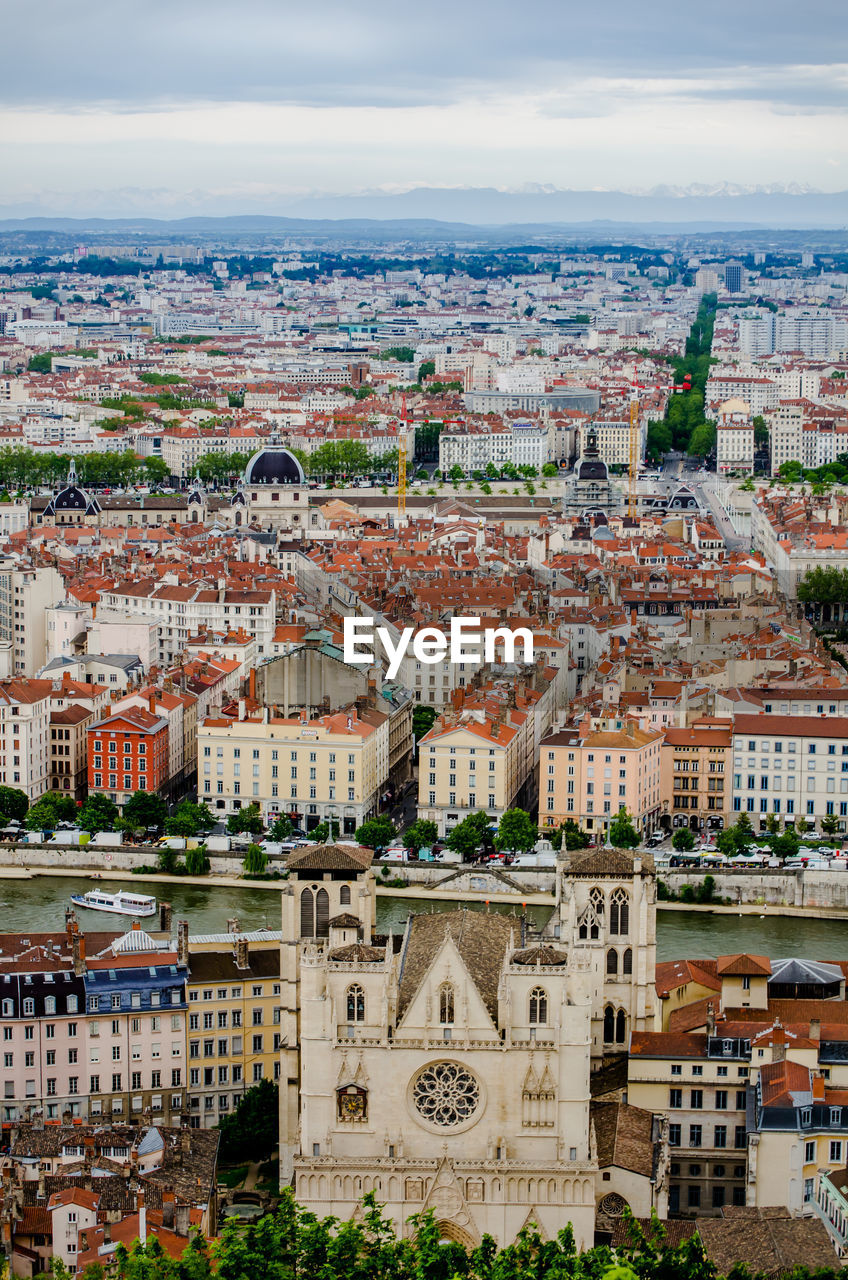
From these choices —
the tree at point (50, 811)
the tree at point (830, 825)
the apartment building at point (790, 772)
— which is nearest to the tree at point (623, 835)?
the apartment building at point (790, 772)

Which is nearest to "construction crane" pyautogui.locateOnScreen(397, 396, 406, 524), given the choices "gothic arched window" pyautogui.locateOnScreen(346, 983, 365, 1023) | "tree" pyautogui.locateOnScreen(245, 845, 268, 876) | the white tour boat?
"tree" pyautogui.locateOnScreen(245, 845, 268, 876)

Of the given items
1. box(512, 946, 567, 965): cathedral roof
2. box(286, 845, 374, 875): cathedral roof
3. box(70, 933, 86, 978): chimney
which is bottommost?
box(70, 933, 86, 978): chimney

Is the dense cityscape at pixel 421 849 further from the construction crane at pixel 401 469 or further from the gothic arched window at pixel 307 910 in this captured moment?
the construction crane at pixel 401 469

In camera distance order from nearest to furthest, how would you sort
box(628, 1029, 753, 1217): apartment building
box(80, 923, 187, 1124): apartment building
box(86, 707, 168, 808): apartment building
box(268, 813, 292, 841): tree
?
box(628, 1029, 753, 1217): apartment building
box(80, 923, 187, 1124): apartment building
box(268, 813, 292, 841): tree
box(86, 707, 168, 808): apartment building

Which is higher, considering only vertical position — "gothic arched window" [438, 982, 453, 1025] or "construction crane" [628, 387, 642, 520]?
"gothic arched window" [438, 982, 453, 1025]

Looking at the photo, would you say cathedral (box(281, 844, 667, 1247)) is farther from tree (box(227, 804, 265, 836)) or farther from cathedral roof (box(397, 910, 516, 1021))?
tree (box(227, 804, 265, 836))

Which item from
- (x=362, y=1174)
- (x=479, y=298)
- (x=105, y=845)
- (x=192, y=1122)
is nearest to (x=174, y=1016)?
(x=192, y=1122)

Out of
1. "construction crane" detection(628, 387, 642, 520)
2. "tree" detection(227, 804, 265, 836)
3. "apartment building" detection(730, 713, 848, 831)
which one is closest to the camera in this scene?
"tree" detection(227, 804, 265, 836)

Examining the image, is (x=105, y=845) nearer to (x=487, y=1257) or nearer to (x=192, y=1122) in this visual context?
(x=192, y=1122)
